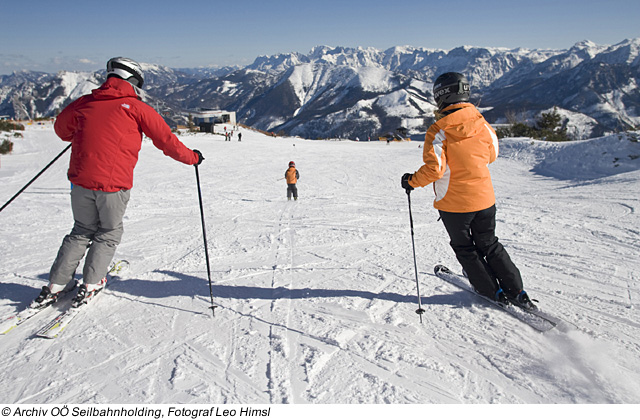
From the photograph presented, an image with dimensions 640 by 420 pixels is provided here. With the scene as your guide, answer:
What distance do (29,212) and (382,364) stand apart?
26.8ft

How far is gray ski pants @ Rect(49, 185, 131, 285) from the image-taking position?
9.86ft

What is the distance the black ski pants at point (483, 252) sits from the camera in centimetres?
297

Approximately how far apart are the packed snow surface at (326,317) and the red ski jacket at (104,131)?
126 centimetres

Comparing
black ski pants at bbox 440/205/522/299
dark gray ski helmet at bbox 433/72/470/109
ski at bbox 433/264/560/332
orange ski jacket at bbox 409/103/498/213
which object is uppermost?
dark gray ski helmet at bbox 433/72/470/109

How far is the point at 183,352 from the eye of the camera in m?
2.61

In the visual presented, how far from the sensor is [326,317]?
3.07m

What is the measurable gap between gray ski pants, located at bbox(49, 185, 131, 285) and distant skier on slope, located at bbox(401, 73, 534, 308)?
267cm

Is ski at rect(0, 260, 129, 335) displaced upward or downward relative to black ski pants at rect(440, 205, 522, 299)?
downward

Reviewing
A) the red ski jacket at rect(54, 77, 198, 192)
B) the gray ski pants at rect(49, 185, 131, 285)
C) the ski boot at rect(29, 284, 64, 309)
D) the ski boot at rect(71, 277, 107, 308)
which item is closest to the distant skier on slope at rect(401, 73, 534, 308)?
the red ski jacket at rect(54, 77, 198, 192)

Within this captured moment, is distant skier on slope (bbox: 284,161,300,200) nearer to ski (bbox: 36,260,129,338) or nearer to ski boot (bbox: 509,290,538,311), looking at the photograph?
ski (bbox: 36,260,129,338)

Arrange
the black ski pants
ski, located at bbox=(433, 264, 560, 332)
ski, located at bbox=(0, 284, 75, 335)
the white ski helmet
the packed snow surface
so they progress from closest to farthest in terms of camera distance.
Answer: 1. the packed snow surface
2. ski, located at bbox=(433, 264, 560, 332)
3. ski, located at bbox=(0, 284, 75, 335)
4. the black ski pants
5. the white ski helmet

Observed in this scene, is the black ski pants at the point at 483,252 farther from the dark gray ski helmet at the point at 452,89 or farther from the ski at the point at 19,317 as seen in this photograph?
the ski at the point at 19,317
